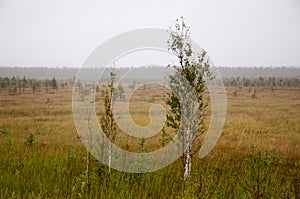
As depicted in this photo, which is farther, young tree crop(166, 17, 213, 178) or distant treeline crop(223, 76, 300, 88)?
distant treeline crop(223, 76, 300, 88)

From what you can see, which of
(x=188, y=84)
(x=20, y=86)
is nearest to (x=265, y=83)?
(x=20, y=86)

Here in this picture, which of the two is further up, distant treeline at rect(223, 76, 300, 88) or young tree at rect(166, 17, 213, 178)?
distant treeline at rect(223, 76, 300, 88)

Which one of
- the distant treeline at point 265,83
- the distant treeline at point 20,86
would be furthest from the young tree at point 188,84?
the distant treeline at point 265,83

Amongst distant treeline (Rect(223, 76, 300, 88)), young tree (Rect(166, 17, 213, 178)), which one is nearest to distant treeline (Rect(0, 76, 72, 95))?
young tree (Rect(166, 17, 213, 178))

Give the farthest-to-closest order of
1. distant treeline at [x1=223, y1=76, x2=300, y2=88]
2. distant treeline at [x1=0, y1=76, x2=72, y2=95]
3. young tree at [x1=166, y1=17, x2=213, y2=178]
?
1. distant treeline at [x1=223, y1=76, x2=300, y2=88]
2. distant treeline at [x1=0, y1=76, x2=72, y2=95]
3. young tree at [x1=166, y1=17, x2=213, y2=178]

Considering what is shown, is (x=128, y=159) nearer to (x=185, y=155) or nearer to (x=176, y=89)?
(x=185, y=155)

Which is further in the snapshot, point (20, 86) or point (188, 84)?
point (20, 86)

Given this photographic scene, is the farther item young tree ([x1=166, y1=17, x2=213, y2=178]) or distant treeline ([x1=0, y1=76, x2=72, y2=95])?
distant treeline ([x1=0, y1=76, x2=72, y2=95])

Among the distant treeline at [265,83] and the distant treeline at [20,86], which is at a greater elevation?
the distant treeline at [265,83]

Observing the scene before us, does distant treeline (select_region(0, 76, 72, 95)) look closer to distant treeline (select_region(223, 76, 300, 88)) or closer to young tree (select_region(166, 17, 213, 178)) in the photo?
young tree (select_region(166, 17, 213, 178))

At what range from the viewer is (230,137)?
12.7 m

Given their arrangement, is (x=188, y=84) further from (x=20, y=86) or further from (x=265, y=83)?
(x=265, y=83)

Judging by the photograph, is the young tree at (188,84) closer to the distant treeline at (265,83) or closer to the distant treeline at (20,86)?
the distant treeline at (20,86)

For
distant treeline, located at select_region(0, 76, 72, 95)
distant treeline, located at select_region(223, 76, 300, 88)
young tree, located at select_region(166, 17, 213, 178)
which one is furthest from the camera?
distant treeline, located at select_region(223, 76, 300, 88)
